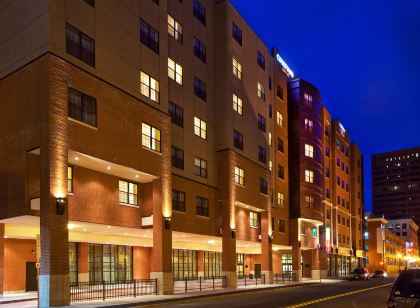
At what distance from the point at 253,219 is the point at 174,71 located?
63.2 ft

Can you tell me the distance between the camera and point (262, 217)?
179ft

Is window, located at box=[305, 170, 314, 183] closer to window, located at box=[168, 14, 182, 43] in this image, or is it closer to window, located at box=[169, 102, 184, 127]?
window, located at box=[169, 102, 184, 127]

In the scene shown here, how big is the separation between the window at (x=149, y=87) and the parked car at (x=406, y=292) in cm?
2533

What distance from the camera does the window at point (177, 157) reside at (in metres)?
40.6

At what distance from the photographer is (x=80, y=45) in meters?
30.1

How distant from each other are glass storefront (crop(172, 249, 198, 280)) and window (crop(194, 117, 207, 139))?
12748 mm

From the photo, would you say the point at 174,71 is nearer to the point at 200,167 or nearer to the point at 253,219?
the point at 200,167

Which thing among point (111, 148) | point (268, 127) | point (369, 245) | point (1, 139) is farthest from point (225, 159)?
point (369, 245)

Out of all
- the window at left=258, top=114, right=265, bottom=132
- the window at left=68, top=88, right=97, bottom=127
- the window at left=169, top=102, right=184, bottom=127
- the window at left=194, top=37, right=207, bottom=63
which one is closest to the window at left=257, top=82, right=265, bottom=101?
the window at left=258, top=114, right=265, bottom=132

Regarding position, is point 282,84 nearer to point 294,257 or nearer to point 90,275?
point 294,257

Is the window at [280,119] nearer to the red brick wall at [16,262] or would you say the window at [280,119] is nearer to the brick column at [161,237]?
the brick column at [161,237]

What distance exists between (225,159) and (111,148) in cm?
1709

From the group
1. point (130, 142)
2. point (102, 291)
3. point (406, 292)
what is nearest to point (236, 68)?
point (130, 142)

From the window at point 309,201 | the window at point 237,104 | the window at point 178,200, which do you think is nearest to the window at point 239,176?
the window at point 237,104
